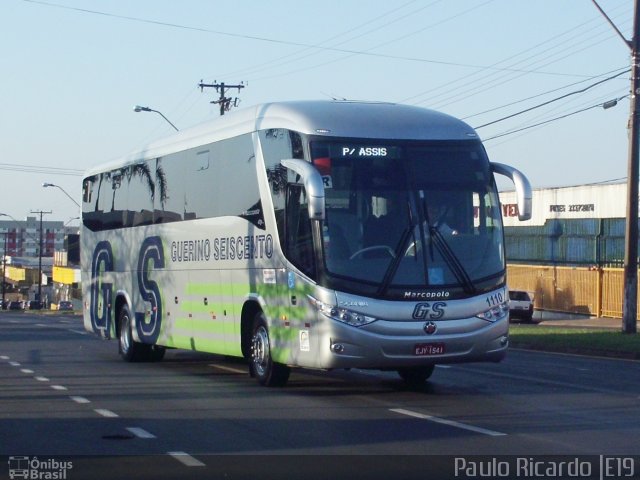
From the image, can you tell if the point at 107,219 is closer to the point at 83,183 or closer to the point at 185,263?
the point at 83,183

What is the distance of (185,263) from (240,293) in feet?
8.19

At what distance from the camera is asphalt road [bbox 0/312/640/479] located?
9.67 metres

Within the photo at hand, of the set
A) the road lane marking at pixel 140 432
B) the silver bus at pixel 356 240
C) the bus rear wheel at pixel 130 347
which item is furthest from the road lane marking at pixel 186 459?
the bus rear wheel at pixel 130 347

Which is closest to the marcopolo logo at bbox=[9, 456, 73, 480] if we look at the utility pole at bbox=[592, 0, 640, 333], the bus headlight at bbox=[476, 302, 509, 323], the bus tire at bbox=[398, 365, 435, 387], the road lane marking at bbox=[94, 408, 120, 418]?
the road lane marking at bbox=[94, 408, 120, 418]

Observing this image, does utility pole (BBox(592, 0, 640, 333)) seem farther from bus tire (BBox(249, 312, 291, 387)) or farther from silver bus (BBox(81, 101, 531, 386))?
bus tire (BBox(249, 312, 291, 387))

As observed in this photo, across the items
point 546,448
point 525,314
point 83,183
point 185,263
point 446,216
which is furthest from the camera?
point 525,314

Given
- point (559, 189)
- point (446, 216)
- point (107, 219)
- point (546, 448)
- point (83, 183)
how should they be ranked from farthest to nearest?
point (559, 189)
point (83, 183)
point (107, 219)
point (446, 216)
point (546, 448)

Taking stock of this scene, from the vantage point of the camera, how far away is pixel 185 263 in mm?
18359

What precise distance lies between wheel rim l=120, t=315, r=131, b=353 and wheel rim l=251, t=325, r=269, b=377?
19.4 ft

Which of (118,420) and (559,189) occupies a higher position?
(559,189)

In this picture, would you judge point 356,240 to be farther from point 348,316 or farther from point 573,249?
point 573,249

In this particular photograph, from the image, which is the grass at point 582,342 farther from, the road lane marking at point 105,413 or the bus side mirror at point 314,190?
the road lane marking at point 105,413

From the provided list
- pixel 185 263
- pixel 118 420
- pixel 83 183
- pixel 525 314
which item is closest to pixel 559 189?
pixel 525 314

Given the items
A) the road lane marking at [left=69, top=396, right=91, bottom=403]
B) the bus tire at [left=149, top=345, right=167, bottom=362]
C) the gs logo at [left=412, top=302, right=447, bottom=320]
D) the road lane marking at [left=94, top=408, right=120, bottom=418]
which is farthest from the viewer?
the bus tire at [left=149, top=345, right=167, bottom=362]
